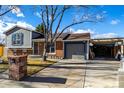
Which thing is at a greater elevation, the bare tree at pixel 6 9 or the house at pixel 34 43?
the bare tree at pixel 6 9

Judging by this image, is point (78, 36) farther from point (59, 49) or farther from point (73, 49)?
point (59, 49)

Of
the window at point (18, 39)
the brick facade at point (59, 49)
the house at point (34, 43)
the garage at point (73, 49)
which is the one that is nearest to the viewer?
the garage at point (73, 49)

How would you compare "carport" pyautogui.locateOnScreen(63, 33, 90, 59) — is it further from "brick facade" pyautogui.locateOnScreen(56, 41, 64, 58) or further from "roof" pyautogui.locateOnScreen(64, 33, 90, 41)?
"brick facade" pyautogui.locateOnScreen(56, 41, 64, 58)

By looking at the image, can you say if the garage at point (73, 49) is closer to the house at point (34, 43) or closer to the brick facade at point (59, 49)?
the house at point (34, 43)

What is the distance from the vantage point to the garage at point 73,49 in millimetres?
23844

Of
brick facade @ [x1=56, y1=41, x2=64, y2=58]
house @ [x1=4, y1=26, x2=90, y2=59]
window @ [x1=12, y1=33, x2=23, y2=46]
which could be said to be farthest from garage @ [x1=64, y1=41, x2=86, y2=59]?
window @ [x1=12, y1=33, x2=23, y2=46]

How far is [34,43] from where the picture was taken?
2652 centimetres

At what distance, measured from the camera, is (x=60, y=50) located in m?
24.9

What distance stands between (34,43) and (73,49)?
16.1 feet

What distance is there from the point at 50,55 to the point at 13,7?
812 centimetres

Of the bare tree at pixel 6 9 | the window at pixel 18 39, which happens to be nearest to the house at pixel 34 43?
the window at pixel 18 39

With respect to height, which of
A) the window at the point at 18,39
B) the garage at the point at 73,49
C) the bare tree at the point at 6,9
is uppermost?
the bare tree at the point at 6,9
